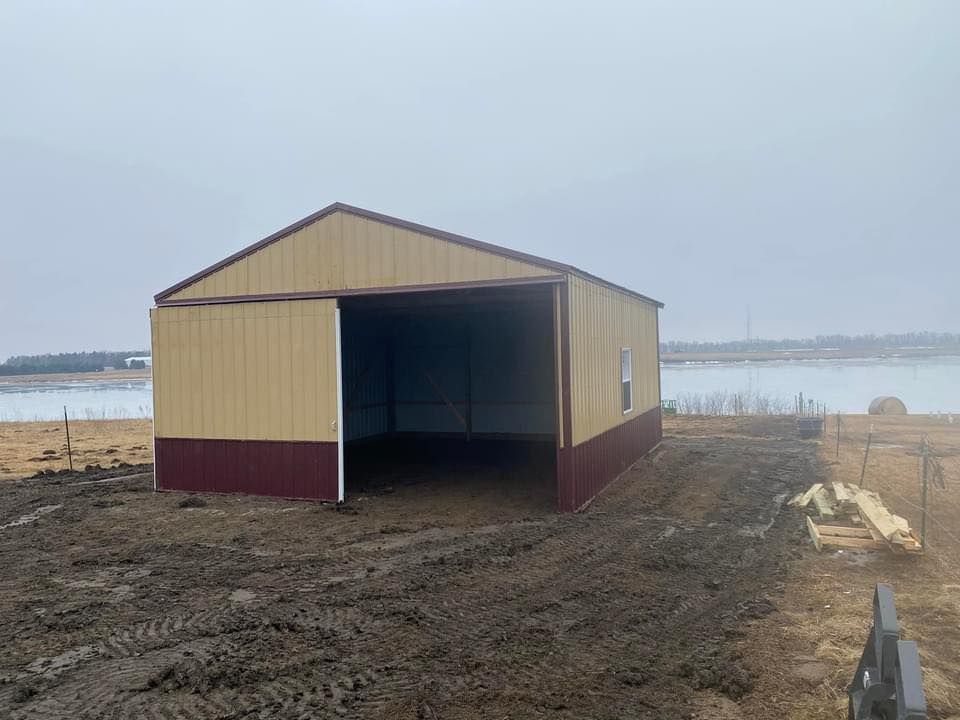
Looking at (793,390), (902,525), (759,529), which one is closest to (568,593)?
(759,529)


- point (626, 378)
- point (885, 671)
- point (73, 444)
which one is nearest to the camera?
point (885, 671)

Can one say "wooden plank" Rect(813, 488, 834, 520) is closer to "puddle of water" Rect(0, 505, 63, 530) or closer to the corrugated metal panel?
the corrugated metal panel

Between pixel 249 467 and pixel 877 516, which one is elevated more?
pixel 249 467

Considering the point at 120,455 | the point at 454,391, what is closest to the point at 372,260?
the point at 454,391

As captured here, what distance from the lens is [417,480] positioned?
1262 cm

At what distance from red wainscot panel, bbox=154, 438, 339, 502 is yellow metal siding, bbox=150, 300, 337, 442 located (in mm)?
167

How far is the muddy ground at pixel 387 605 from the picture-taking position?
14.5 ft

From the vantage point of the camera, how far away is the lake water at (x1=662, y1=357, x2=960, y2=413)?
101ft

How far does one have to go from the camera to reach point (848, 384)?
40344mm

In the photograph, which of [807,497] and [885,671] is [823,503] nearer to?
[807,497]

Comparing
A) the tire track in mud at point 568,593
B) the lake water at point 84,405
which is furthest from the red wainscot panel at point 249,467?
the lake water at point 84,405

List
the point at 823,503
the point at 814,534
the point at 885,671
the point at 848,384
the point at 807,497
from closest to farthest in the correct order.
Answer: the point at 885,671, the point at 814,534, the point at 823,503, the point at 807,497, the point at 848,384

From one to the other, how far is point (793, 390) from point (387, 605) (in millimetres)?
35375

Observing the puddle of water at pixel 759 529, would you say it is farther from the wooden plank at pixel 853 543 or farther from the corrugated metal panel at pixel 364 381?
the corrugated metal panel at pixel 364 381
